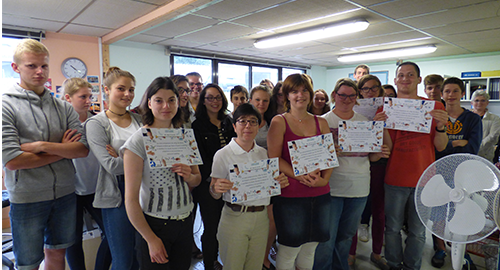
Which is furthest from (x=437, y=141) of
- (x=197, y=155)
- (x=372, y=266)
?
(x=197, y=155)

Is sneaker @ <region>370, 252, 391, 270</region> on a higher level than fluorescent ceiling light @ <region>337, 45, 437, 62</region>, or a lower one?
lower

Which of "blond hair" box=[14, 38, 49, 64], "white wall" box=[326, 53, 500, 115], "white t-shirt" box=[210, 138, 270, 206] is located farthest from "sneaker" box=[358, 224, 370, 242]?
"white wall" box=[326, 53, 500, 115]

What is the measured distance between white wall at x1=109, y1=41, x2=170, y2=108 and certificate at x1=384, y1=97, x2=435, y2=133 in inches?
179

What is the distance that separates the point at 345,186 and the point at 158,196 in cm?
123

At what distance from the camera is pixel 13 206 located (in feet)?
4.97

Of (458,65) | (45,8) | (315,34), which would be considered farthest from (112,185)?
(458,65)

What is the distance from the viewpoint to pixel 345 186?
74.7 inches

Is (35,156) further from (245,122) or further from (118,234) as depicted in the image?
(245,122)

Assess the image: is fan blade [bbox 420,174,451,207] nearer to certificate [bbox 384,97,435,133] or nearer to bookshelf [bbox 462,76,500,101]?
certificate [bbox 384,97,435,133]

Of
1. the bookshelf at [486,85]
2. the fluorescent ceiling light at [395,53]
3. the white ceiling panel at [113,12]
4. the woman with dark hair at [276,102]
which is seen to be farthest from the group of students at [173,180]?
the bookshelf at [486,85]

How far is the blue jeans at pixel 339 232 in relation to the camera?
1.91 m

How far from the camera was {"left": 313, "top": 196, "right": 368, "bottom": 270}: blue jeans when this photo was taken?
1906 millimetres

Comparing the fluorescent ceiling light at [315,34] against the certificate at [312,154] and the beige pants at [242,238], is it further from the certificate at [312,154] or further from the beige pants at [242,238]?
the beige pants at [242,238]

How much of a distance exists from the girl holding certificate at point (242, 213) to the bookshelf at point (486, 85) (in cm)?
693
